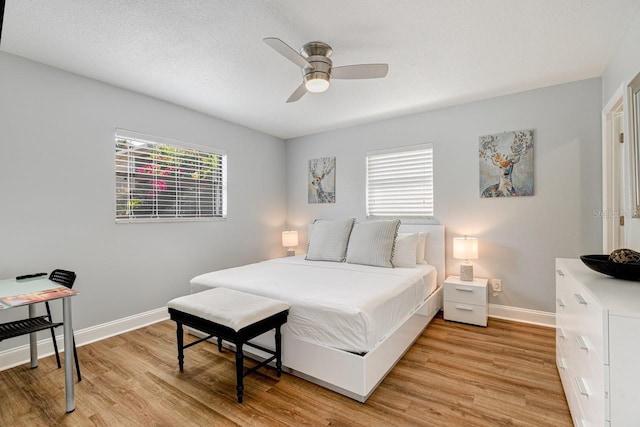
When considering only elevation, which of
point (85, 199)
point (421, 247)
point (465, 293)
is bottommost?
point (465, 293)

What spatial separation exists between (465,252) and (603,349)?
223 centimetres

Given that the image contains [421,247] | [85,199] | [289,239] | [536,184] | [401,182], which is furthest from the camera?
[289,239]

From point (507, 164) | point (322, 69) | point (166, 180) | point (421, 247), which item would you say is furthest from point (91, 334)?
point (507, 164)

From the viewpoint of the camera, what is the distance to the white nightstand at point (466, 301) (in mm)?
3158

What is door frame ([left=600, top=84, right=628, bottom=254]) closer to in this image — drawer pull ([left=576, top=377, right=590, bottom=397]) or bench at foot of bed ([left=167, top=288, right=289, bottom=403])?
drawer pull ([left=576, top=377, right=590, bottom=397])

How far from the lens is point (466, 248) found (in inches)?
131

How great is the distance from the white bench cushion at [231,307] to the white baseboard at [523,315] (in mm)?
2576

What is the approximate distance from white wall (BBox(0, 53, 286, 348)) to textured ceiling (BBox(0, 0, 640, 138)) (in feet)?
0.78

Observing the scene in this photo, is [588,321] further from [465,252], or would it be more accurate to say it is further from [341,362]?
[465,252]

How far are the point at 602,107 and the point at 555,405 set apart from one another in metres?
2.69

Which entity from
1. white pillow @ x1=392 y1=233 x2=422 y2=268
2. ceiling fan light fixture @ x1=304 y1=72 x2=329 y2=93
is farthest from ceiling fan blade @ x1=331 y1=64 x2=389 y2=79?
white pillow @ x1=392 y1=233 x2=422 y2=268

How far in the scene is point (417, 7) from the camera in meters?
1.90

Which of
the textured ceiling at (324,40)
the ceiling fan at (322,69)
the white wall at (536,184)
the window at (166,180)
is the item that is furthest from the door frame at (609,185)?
the window at (166,180)

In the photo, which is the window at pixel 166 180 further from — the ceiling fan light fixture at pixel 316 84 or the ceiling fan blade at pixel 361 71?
the ceiling fan blade at pixel 361 71
